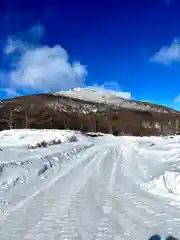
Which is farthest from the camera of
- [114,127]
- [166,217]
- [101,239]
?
[114,127]

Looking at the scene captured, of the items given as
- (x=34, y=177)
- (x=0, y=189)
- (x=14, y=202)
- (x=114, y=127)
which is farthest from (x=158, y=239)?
(x=114, y=127)

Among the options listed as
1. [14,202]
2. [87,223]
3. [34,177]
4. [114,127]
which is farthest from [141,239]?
[114,127]

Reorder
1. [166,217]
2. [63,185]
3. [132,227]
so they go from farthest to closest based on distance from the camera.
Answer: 1. [63,185]
2. [166,217]
3. [132,227]

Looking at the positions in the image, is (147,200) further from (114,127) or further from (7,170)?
(114,127)

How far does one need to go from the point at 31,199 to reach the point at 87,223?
9.90 feet

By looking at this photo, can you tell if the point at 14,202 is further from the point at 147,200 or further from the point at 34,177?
the point at 34,177

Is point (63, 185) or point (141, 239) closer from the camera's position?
point (141, 239)

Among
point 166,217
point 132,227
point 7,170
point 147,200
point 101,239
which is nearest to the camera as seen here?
point 101,239

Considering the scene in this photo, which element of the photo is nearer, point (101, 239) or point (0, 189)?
point (101, 239)

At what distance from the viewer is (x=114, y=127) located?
6811 inches

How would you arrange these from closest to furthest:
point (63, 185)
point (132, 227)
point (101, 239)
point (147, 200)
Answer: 1. point (101, 239)
2. point (132, 227)
3. point (147, 200)
4. point (63, 185)

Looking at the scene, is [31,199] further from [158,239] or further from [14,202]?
[158,239]

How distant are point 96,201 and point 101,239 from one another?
359 centimetres

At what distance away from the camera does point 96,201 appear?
31.9ft
